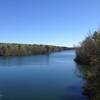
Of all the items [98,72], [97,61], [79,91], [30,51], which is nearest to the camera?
[97,61]

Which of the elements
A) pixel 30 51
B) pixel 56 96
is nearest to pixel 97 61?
pixel 56 96

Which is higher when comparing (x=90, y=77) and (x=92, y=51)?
(x=92, y=51)

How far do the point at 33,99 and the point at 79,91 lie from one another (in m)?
4.64

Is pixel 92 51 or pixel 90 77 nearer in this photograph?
pixel 92 51

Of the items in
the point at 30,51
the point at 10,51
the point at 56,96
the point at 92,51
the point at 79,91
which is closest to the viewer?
the point at 92,51

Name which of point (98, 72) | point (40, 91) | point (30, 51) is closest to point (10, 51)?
point (30, 51)

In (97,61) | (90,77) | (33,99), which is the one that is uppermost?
(97,61)

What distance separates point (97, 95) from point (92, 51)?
372 centimetres

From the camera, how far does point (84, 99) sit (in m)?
17.6

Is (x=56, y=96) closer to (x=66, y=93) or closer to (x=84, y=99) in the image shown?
(x=66, y=93)

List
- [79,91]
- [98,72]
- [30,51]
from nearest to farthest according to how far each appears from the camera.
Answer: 1. [98,72]
2. [79,91]
3. [30,51]

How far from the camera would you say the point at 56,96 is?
61.8ft

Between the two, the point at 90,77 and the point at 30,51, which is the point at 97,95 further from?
the point at 30,51

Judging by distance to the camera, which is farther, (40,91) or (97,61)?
(40,91)
